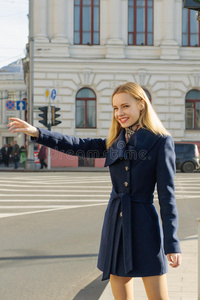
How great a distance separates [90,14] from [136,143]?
30818 mm

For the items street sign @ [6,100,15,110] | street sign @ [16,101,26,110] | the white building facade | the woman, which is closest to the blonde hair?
the woman

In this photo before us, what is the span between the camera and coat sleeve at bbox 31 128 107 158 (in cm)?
337

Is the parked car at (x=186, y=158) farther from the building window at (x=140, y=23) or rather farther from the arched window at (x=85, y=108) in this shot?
the building window at (x=140, y=23)

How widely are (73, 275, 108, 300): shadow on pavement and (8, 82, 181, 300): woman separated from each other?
2308 millimetres

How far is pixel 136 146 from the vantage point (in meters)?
3.20

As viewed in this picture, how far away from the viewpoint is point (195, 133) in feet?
107

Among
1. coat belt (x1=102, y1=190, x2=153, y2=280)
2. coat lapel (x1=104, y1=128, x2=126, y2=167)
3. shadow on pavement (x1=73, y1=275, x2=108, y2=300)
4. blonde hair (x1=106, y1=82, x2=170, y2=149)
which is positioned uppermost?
blonde hair (x1=106, y1=82, x2=170, y2=149)

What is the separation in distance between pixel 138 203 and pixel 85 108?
29374 millimetres

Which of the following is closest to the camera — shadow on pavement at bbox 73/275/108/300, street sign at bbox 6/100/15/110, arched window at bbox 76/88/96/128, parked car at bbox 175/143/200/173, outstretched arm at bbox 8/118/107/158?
outstretched arm at bbox 8/118/107/158

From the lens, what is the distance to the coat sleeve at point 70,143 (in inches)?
133

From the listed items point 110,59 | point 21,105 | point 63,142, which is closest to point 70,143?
point 63,142

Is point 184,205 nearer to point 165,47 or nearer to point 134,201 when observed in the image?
point 134,201

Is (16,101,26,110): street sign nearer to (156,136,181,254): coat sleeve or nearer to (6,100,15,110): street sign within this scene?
(6,100,15,110): street sign

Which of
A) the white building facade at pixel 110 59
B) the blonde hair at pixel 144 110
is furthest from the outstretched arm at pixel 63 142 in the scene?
the white building facade at pixel 110 59
